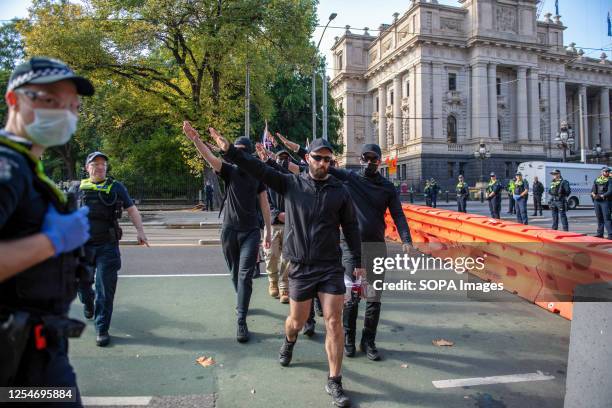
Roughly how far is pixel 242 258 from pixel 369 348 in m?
1.62

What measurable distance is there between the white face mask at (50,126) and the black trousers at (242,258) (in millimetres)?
3061

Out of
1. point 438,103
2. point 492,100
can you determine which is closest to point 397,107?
point 438,103

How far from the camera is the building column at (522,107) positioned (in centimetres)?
4947

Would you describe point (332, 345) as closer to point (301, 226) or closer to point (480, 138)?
point (301, 226)

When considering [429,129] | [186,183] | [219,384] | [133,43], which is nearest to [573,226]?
[219,384]

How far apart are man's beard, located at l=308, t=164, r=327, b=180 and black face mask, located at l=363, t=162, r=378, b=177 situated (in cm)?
104

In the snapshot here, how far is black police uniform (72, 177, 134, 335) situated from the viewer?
4660 mm

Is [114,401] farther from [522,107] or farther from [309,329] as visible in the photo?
[522,107]

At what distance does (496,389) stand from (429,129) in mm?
46061

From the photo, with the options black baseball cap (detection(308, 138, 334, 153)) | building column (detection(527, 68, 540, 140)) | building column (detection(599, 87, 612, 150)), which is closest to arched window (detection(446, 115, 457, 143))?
building column (detection(527, 68, 540, 140))

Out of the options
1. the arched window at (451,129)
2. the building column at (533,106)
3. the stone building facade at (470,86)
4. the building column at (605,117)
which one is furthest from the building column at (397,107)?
the building column at (605,117)

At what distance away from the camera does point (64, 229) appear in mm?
1834

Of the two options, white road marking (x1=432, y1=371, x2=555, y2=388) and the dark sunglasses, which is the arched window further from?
the dark sunglasses

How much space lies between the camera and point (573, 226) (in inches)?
628
